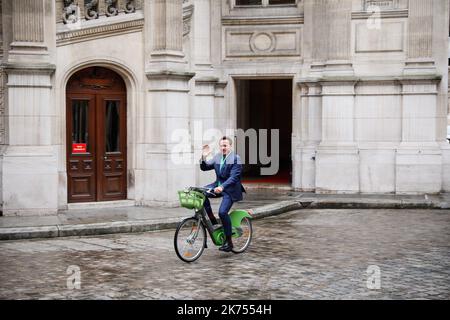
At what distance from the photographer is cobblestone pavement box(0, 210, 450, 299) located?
9328mm

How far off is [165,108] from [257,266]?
22.6ft

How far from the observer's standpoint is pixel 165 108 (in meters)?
17.1

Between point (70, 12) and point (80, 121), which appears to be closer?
point (70, 12)

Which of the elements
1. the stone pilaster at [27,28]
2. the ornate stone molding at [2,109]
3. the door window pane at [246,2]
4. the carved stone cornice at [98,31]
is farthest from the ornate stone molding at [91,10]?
the door window pane at [246,2]

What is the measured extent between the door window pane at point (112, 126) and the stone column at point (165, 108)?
2.28 ft

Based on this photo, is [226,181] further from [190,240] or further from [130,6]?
[130,6]

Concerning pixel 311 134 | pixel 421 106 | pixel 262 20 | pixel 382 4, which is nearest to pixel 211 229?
pixel 311 134

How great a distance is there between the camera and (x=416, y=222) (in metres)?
15.8

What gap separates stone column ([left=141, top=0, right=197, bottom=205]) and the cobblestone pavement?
109 inches

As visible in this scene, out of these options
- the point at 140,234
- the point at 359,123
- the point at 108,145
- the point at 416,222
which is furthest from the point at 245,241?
the point at 359,123

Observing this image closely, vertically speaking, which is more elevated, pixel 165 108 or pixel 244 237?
pixel 165 108

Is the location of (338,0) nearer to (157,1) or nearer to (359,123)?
(359,123)

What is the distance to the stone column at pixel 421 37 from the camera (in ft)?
64.4

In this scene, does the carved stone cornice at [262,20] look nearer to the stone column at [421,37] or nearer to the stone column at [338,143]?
the stone column at [338,143]
